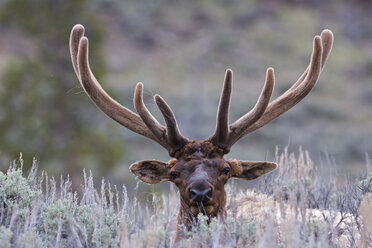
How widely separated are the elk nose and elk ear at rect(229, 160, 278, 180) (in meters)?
0.59

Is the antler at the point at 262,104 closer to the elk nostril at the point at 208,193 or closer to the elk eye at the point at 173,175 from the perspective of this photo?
the elk eye at the point at 173,175

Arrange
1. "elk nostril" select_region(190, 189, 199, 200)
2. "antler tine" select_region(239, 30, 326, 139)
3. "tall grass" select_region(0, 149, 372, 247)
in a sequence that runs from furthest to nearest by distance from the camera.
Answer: "antler tine" select_region(239, 30, 326, 139) < "elk nostril" select_region(190, 189, 199, 200) < "tall grass" select_region(0, 149, 372, 247)

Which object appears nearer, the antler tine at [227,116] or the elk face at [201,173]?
the elk face at [201,173]

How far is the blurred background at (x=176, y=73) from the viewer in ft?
63.5

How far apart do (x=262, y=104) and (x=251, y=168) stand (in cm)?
63

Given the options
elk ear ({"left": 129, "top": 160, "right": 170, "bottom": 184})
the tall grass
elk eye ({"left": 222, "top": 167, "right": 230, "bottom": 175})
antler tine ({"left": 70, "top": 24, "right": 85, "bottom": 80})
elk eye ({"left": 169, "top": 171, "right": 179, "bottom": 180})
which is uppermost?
antler tine ({"left": 70, "top": 24, "right": 85, "bottom": 80})

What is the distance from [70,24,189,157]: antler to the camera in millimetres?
5891

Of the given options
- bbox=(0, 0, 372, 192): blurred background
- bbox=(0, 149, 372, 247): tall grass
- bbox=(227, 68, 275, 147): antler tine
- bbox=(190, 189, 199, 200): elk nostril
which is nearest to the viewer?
bbox=(0, 149, 372, 247): tall grass

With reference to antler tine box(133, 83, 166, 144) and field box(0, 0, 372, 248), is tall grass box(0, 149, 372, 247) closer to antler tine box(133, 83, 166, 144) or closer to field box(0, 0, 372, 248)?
field box(0, 0, 372, 248)

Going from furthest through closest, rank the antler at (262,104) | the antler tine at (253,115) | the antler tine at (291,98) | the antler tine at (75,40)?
the antler tine at (75,40) → the antler tine at (291,98) → the antler tine at (253,115) → the antler at (262,104)

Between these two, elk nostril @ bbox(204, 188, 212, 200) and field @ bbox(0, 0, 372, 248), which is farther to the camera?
elk nostril @ bbox(204, 188, 212, 200)

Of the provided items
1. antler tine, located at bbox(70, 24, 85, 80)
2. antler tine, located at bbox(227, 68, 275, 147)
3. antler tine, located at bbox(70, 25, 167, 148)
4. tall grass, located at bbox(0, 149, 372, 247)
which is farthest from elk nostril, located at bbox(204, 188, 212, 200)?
antler tine, located at bbox(70, 24, 85, 80)

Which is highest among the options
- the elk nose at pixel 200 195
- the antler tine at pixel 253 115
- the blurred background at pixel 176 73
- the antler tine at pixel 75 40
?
the blurred background at pixel 176 73

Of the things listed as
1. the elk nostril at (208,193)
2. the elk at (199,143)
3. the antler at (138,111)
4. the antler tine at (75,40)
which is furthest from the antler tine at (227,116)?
the antler tine at (75,40)
